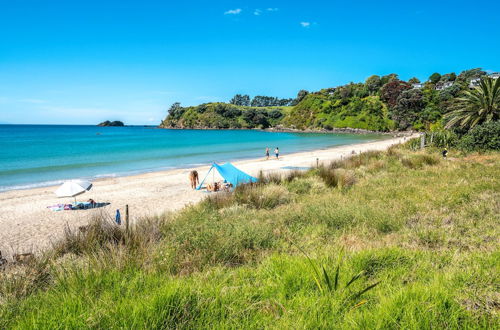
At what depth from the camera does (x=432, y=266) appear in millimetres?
3666

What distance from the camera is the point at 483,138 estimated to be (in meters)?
19.0

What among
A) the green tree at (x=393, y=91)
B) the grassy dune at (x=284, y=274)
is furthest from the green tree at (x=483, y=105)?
the green tree at (x=393, y=91)

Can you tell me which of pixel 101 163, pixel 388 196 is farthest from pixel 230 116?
pixel 388 196

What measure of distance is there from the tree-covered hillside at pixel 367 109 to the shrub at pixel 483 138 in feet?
172

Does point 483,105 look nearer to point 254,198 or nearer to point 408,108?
point 254,198

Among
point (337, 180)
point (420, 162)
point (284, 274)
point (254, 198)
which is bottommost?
point (254, 198)

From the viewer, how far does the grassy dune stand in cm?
251

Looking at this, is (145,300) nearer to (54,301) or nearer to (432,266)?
(54,301)

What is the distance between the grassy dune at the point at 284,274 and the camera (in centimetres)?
251

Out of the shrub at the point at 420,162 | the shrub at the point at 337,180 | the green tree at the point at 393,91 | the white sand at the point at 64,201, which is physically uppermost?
the green tree at the point at 393,91

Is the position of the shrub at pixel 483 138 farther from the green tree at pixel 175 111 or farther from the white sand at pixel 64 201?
the green tree at pixel 175 111

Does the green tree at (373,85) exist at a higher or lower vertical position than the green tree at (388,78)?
lower

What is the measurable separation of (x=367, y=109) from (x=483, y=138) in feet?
310

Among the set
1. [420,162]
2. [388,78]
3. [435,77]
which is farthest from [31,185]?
[435,77]
